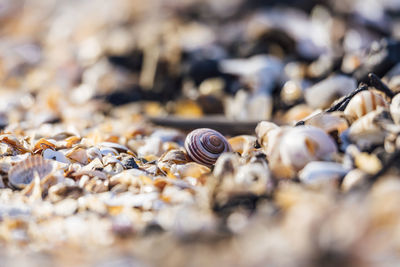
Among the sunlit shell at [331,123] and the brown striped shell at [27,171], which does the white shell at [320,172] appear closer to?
the sunlit shell at [331,123]

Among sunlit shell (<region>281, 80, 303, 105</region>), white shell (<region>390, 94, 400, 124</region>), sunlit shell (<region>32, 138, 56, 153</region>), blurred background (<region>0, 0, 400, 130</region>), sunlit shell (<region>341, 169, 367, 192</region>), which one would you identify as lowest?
sunlit shell (<region>341, 169, 367, 192</region>)

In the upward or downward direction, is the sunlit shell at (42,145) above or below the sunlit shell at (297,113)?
below

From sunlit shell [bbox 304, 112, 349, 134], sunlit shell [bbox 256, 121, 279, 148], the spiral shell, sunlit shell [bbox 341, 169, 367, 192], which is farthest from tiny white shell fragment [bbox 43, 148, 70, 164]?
sunlit shell [bbox 341, 169, 367, 192]

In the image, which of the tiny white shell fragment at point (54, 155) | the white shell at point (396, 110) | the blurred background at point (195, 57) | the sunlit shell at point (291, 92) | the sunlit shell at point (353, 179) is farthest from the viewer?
the blurred background at point (195, 57)

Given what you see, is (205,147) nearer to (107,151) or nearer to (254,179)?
(107,151)

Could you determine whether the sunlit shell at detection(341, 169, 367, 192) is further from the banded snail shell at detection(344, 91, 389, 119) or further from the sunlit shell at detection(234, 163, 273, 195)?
the banded snail shell at detection(344, 91, 389, 119)

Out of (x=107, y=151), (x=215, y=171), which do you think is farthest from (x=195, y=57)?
(x=215, y=171)

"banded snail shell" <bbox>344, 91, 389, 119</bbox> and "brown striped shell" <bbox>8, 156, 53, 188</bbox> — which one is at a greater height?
"banded snail shell" <bbox>344, 91, 389, 119</bbox>

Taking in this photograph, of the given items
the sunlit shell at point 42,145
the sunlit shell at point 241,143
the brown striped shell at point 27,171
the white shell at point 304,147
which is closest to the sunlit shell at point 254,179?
the white shell at point 304,147
